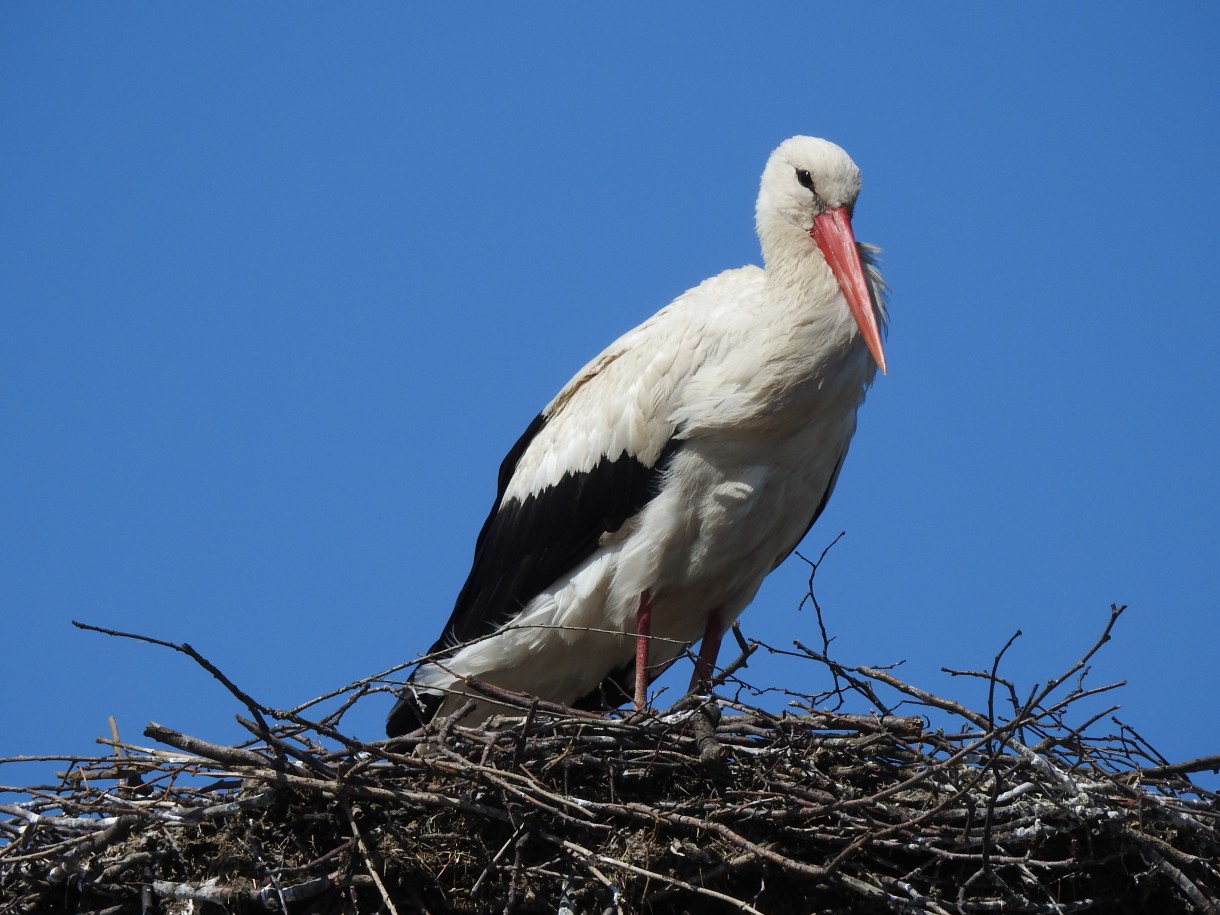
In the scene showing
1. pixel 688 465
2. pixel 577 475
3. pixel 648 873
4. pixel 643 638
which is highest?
pixel 577 475

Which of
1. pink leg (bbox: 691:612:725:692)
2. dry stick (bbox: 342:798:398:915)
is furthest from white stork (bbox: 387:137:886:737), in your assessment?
dry stick (bbox: 342:798:398:915)

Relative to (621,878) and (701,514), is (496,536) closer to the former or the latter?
(701,514)

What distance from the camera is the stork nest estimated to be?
4.81m

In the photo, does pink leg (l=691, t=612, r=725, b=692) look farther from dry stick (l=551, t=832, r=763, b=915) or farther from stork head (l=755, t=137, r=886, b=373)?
dry stick (l=551, t=832, r=763, b=915)

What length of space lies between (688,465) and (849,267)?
3.14ft

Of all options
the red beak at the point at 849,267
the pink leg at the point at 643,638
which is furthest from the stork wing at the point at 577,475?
the red beak at the point at 849,267

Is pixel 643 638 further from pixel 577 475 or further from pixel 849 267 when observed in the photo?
pixel 849 267

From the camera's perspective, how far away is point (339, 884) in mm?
4859

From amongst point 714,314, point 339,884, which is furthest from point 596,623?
point 339,884

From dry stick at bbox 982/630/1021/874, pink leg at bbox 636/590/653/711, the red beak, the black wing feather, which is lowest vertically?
dry stick at bbox 982/630/1021/874

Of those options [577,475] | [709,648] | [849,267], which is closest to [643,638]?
[709,648]

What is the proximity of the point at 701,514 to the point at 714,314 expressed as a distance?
75 centimetres

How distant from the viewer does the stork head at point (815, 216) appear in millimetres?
6074

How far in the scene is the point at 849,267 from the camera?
20.0 feet
